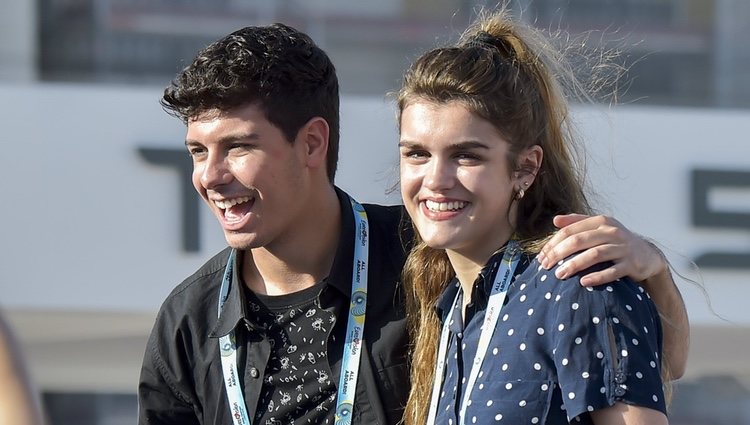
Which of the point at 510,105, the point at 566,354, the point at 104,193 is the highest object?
the point at 510,105

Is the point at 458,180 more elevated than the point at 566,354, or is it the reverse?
the point at 458,180

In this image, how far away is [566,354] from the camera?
84.6 inches

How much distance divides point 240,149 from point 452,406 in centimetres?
80

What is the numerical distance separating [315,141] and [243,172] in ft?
0.88

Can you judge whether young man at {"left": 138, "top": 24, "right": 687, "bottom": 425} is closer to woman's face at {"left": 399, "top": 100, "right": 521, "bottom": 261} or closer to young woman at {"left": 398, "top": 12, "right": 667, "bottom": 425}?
young woman at {"left": 398, "top": 12, "right": 667, "bottom": 425}

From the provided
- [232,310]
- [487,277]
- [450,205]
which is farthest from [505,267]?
[232,310]

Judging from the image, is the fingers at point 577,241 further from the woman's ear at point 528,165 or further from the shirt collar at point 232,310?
the shirt collar at point 232,310

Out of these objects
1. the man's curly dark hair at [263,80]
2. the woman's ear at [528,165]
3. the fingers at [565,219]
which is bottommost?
the fingers at [565,219]

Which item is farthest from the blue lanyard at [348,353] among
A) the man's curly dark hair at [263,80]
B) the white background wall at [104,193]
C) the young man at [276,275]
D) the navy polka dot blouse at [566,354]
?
the white background wall at [104,193]

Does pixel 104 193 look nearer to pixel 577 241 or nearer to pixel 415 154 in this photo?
pixel 415 154

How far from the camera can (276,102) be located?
2832mm

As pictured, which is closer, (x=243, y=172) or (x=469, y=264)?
(x=469, y=264)

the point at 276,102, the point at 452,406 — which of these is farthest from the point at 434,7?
the point at 452,406

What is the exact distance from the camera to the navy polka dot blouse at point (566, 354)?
2.12 meters
